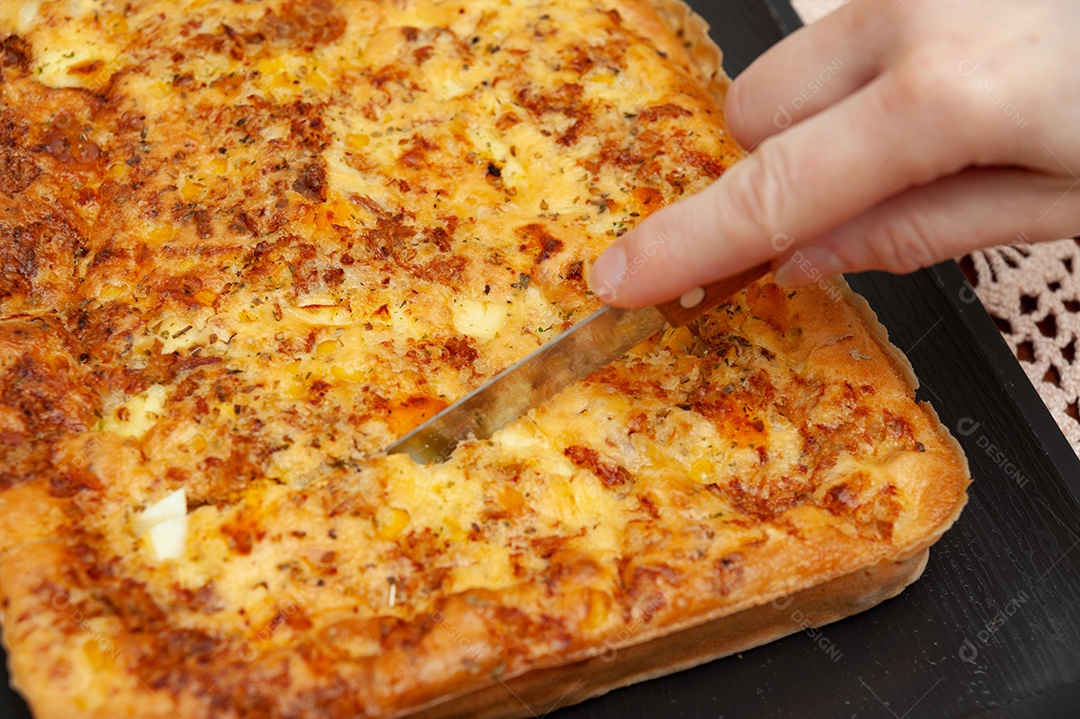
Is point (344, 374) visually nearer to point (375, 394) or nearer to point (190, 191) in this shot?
point (375, 394)

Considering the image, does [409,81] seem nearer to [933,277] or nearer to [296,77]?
[296,77]

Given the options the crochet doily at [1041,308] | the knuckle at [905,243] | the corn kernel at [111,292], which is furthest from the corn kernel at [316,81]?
the crochet doily at [1041,308]

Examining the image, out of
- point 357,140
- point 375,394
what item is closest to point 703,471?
point 375,394

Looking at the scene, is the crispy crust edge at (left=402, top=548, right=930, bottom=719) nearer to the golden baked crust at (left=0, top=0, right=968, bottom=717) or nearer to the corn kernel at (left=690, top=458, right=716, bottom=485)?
the golden baked crust at (left=0, top=0, right=968, bottom=717)

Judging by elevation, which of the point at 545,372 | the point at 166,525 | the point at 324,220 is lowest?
the point at 545,372

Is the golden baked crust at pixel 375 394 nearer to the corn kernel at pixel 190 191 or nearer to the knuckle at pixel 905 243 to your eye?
the corn kernel at pixel 190 191

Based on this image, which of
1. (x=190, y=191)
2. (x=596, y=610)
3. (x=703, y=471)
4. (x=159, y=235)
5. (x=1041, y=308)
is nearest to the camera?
(x=596, y=610)

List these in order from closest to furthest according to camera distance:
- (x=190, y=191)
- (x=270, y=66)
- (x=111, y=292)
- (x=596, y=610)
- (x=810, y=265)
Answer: (x=596, y=610) < (x=810, y=265) < (x=111, y=292) < (x=190, y=191) < (x=270, y=66)

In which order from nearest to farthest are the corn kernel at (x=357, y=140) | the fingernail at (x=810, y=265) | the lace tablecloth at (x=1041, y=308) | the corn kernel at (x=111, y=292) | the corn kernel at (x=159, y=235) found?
the fingernail at (x=810, y=265) → the corn kernel at (x=111, y=292) → the corn kernel at (x=159, y=235) → the corn kernel at (x=357, y=140) → the lace tablecloth at (x=1041, y=308)
